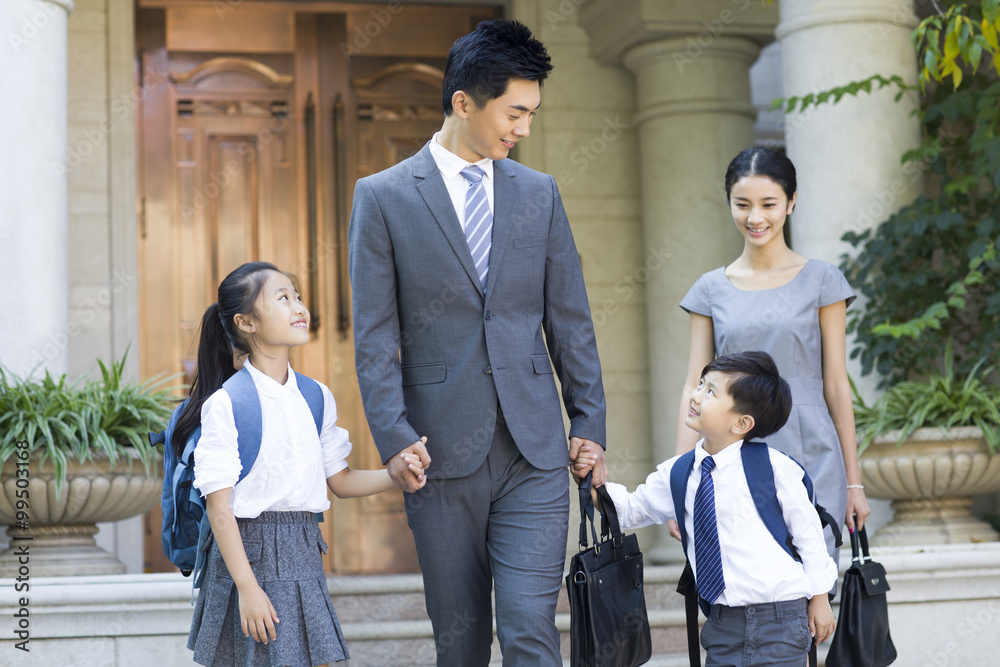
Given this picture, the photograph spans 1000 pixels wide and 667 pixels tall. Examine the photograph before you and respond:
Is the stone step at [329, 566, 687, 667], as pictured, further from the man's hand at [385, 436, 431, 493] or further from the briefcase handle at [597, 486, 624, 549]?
the man's hand at [385, 436, 431, 493]

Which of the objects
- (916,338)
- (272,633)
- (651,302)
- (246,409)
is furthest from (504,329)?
(651,302)

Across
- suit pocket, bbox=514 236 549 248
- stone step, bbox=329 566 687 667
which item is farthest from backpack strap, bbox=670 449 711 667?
stone step, bbox=329 566 687 667

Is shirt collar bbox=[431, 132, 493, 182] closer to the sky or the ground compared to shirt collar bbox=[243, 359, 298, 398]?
closer to the sky

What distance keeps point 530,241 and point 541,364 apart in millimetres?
283

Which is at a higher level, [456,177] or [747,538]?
[456,177]

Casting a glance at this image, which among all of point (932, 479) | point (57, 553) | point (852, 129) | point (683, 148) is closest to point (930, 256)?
point (852, 129)

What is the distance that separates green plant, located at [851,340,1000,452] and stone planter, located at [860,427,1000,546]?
1.8 inches

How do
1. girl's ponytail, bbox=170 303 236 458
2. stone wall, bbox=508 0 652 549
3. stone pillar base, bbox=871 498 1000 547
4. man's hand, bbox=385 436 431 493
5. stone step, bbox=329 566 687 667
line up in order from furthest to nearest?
stone wall, bbox=508 0 652 549 < stone pillar base, bbox=871 498 1000 547 < stone step, bbox=329 566 687 667 < girl's ponytail, bbox=170 303 236 458 < man's hand, bbox=385 436 431 493

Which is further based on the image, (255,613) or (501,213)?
(501,213)

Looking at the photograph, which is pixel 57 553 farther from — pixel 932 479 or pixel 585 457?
pixel 932 479

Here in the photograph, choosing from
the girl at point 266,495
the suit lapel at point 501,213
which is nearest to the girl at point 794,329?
the suit lapel at point 501,213

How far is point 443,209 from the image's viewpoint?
2488mm

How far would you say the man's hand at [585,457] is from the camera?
2.53m

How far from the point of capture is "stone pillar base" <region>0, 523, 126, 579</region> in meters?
3.90
